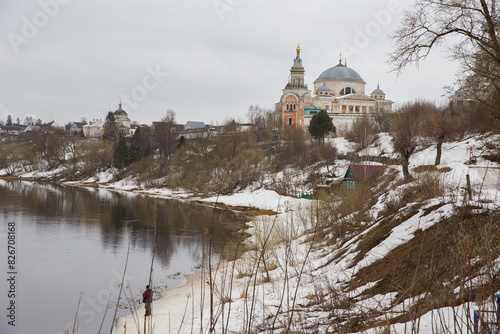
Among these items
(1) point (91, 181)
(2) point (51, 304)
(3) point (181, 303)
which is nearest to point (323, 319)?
(3) point (181, 303)

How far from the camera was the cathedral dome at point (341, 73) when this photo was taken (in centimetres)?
7406

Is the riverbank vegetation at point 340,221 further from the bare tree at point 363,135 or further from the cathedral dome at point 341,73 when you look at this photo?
the cathedral dome at point 341,73

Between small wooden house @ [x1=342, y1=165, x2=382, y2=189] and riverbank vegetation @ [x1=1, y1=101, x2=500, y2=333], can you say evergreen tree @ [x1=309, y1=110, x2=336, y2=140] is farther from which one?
small wooden house @ [x1=342, y1=165, x2=382, y2=189]

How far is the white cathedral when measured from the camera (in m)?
66.1

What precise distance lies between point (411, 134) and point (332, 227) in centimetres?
926

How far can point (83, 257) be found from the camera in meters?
19.3

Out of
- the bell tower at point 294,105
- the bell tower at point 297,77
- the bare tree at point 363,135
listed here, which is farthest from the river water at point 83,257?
the bell tower at point 297,77

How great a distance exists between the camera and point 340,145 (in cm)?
5238

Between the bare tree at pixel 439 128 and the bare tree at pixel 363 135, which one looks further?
the bare tree at pixel 363 135

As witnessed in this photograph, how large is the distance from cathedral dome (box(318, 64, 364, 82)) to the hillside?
5588cm

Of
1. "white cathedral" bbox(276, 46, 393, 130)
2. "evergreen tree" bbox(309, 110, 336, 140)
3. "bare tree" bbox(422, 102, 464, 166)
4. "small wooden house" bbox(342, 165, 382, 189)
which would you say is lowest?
"small wooden house" bbox(342, 165, 382, 189)

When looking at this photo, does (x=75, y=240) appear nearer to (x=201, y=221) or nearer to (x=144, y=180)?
(x=201, y=221)

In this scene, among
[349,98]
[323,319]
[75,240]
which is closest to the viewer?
[323,319]

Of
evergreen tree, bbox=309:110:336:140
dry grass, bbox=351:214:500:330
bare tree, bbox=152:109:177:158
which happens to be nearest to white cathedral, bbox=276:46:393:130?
evergreen tree, bbox=309:110:336:140
